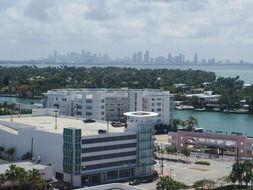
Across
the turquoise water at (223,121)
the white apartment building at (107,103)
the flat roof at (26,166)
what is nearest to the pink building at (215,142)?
the white apartment building at (107,103)

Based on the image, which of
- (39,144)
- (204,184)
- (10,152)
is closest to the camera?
(204,184)

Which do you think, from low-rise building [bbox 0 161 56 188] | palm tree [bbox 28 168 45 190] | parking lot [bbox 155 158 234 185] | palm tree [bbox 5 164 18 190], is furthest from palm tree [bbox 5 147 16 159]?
palm tree [bbox 28 168 45 190]

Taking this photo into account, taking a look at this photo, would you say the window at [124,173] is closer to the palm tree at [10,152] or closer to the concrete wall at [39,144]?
the concrete wall at [39,144]

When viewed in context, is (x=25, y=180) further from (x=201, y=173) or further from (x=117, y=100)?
(x=117, y=100)

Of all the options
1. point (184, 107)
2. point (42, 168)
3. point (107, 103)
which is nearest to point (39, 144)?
point (42, 168)

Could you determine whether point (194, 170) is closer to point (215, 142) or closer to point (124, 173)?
point (124, 173)

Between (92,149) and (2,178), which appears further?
(92,149)

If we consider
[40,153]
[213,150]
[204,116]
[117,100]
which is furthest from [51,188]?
[204,116]
